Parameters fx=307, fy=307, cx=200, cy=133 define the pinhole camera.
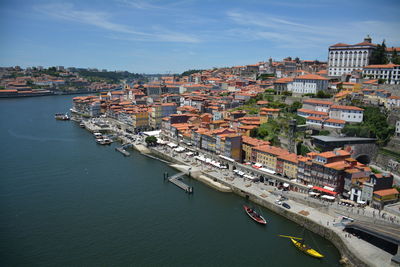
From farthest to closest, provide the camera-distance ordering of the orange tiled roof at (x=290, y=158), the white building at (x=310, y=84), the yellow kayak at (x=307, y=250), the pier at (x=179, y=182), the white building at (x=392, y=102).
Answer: the white building at (x=310, y=84)
the white building at (x=392, y=102)
the pier at (x=179, y=182)
the orange tiled roof at (x=290, y=158)
the yellow kayak at (x=307, y=250)

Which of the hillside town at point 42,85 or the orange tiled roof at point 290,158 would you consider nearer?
the orange tiled roof at point 290,158

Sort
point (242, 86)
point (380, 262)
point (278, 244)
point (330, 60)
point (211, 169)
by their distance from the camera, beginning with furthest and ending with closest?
point (242, 86) < point (330, 60) < point (211, 169) < point (278, 244) < point (380, 262)

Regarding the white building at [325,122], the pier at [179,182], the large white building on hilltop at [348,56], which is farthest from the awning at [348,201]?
the large white building on hilltop at [348,56]

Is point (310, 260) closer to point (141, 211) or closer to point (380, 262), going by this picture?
point (380, 262)

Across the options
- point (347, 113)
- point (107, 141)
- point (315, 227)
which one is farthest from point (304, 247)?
point (107, 141)

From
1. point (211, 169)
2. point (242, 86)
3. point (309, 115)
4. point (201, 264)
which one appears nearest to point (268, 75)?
point (242, 86)

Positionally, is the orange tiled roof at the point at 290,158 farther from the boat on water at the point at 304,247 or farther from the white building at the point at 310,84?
the white building at the point at 310,84

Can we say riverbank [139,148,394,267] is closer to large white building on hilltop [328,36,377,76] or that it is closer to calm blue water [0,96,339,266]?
calm blue water [0,96,339,266]

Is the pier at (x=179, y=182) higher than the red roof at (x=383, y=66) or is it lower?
lower
